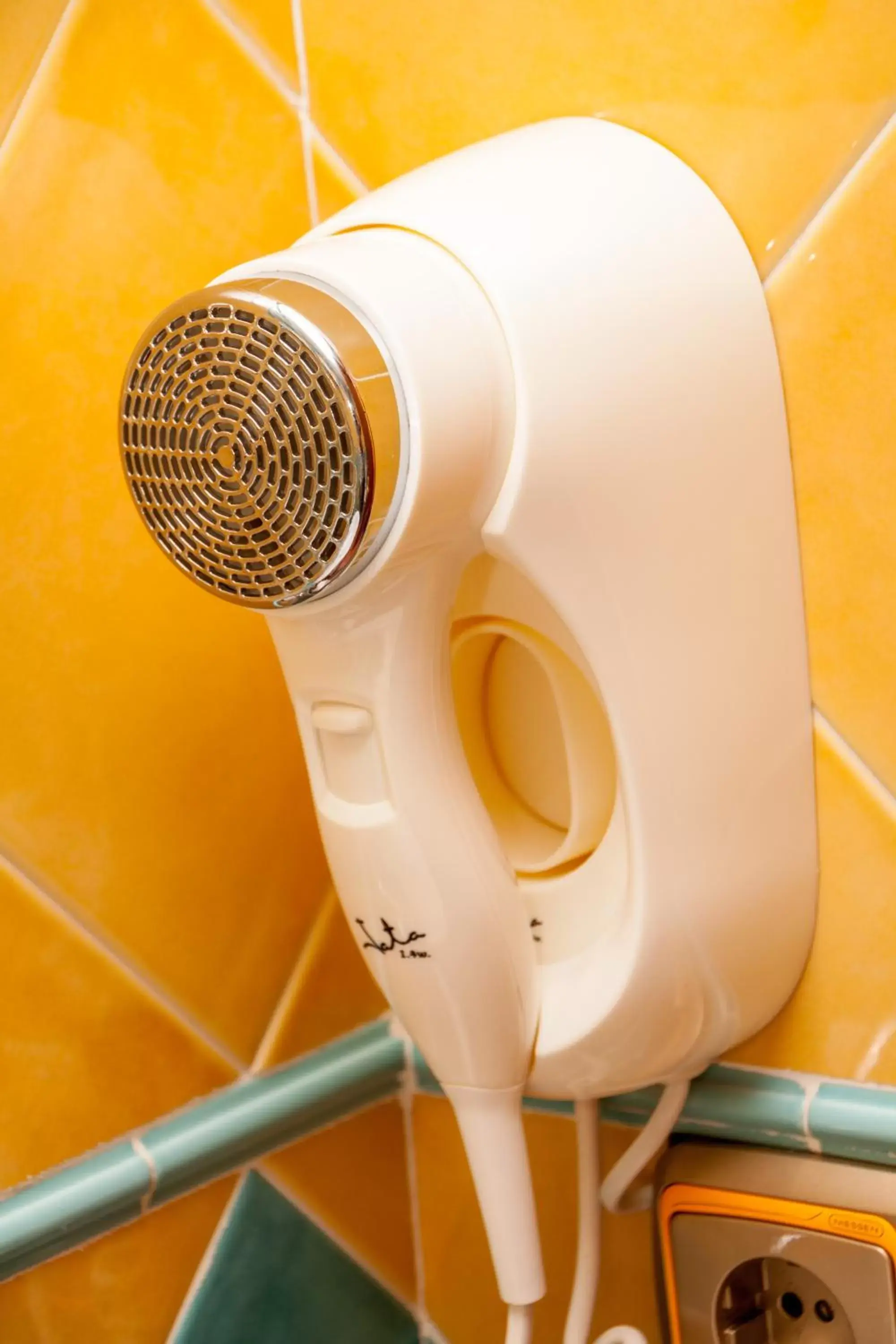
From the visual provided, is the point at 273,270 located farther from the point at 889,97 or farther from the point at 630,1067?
the point at 630,1067

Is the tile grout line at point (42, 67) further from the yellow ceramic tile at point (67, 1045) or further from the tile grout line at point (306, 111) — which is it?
the yellow ceramic tile at point (67, 1045)

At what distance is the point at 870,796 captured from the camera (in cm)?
53

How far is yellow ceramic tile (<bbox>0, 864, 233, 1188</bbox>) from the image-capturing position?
0.58 meters

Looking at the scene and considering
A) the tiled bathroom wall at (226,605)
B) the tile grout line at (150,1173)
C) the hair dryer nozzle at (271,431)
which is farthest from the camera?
the tile grout line at (150,1173)

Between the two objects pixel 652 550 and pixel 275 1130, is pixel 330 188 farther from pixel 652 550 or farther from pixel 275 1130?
pixel 275 1130

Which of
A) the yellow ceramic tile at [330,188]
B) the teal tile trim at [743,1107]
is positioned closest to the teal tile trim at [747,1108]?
the teal tile trim at [743,1107]

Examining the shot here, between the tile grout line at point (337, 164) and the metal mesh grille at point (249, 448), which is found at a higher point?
the tile grout line at point (337, 164)

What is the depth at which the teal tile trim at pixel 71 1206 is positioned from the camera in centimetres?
57

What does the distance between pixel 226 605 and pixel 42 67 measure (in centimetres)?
27

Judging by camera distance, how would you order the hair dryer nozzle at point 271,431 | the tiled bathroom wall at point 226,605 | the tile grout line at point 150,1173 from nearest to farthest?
the hair dryer nozzle at point 271,431
the tiled bathroom wall at point 226,605
the tile grout line at point 150,1173

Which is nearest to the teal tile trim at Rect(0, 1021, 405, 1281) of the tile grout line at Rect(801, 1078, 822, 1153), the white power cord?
the white power cord

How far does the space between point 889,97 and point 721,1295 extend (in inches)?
20.1

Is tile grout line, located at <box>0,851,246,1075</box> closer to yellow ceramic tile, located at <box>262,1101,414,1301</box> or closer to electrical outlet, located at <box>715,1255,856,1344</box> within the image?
yellow ceramic tile, located at <box>262,1101,414,1301</box>

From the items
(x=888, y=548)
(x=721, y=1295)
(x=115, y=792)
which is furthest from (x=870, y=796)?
(x=115, y=792)
